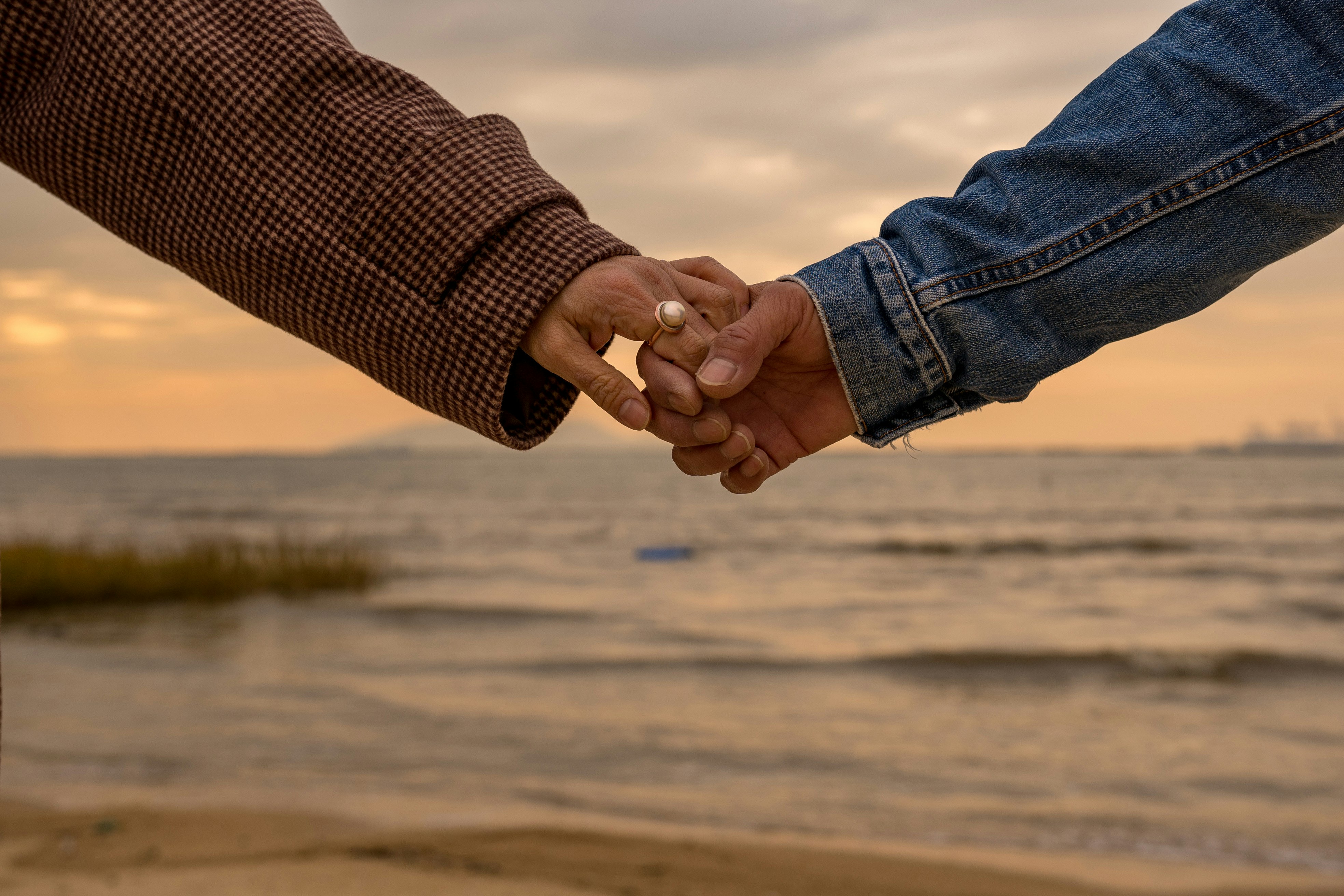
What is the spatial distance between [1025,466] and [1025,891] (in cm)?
7966

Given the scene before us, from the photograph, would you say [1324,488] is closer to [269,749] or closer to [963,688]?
[963,688]

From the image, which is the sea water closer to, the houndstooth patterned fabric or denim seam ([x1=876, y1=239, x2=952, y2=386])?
denim seam ([x1=876, y1=239, x2=952, y2=386])

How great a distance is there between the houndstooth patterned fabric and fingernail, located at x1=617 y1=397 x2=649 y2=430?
247 mm

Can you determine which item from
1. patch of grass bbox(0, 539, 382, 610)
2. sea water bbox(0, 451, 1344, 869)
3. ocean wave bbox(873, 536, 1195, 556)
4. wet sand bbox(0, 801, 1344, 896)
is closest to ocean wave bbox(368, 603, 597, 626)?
sea water bbox(0, 451, 1344, 869)

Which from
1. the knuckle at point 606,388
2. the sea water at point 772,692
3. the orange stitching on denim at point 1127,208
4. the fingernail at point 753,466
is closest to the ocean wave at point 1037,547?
the sea water at point 772,692

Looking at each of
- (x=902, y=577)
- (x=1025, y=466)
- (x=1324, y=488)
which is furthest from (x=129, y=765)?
(x=1025, y=466)

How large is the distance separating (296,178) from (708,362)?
843 mm

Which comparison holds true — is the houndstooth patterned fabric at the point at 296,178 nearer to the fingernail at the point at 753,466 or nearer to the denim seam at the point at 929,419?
the fingernail at the point at 753,466

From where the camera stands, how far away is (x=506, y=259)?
1650 millimetres

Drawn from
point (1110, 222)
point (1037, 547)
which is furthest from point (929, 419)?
point (1037, 547)

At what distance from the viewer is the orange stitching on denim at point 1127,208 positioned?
5.55 feet

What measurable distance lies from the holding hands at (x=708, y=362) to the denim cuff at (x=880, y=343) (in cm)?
5

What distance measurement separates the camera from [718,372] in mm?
2002

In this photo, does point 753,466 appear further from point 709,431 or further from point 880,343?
point 880,343
